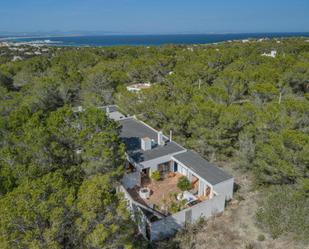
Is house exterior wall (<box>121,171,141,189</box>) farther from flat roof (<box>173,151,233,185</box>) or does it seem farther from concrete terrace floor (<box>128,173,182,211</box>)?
flat roof (<box>173,151,233,185</box>)

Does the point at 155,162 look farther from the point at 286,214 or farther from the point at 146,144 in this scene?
the point at 286,214

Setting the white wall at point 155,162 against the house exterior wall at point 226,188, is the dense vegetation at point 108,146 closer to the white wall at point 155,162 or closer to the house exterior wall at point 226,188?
the house exterior wall at point 226,188

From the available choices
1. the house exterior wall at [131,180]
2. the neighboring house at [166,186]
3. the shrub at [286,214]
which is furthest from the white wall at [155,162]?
the shrub at [286,214]

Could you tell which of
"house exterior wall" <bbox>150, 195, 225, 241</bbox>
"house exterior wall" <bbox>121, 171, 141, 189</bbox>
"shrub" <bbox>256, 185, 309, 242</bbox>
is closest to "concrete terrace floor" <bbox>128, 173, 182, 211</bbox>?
"house exterior wall" <bbox>121, 171, 141, 189</bbox>

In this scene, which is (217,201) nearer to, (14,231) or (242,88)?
(14,231)

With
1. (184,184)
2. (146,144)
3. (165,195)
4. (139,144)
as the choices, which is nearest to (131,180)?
(165,195)
